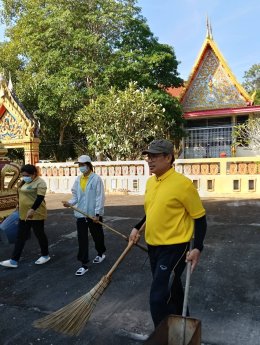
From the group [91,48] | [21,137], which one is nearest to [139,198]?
[21,137]

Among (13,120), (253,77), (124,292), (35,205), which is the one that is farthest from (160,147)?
(253,77)

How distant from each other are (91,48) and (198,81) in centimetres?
708

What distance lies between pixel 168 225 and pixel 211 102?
60.3ft

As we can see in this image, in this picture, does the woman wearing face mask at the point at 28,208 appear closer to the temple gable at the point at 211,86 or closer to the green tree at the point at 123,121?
the green tree at the point at 123,121

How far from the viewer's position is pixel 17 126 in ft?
51.5

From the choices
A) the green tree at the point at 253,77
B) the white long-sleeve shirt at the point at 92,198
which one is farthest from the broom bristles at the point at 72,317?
the green tree at the point at 253,77

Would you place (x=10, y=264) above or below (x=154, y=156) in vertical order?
below

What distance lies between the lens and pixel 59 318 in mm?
2949

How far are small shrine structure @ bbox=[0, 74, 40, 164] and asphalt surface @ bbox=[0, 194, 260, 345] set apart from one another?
30.3 ft

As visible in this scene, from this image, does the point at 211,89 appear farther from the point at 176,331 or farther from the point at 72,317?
the point at 176,331

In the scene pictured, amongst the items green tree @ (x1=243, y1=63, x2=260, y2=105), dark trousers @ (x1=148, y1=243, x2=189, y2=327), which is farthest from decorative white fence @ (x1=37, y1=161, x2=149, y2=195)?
green tree @ (x1=243, y1=63, x2=260, y2=105)

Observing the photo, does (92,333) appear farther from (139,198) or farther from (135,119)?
(135,119)

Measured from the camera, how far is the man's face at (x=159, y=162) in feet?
9.07

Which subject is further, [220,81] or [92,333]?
[220,81]
